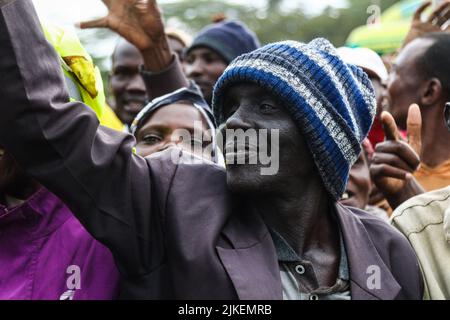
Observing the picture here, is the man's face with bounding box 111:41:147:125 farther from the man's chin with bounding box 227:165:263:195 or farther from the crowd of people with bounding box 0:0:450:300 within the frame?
the man's chin with bounding box 227:165:263:195

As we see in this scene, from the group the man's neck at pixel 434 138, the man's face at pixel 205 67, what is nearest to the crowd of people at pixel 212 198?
the man's neck at pixel 434 138

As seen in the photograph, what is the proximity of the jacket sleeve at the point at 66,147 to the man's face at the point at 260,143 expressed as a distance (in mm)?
306

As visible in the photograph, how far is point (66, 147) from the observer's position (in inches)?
99.9

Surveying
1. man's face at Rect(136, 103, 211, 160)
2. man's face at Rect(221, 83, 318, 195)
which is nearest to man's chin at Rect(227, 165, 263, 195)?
man's face at Rect(221, 83, 318, 195)

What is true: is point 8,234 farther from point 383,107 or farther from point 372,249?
point 383,107

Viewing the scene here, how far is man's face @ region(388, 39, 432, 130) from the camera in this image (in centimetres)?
507

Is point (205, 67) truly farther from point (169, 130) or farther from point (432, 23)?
point (169, 130)

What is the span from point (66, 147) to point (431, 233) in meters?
1.38

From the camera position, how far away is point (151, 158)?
2848 mm

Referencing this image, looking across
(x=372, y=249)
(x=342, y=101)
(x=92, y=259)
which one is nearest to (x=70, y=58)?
(x=92, y=259)

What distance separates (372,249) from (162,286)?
28.4 inches

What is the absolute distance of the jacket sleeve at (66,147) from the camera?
8.10 ft

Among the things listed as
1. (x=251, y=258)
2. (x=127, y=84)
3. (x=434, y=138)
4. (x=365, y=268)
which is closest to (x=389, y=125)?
(x=434, y=138)

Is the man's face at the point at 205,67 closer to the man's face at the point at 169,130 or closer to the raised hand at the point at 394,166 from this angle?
the man's face at the point at 169,130
